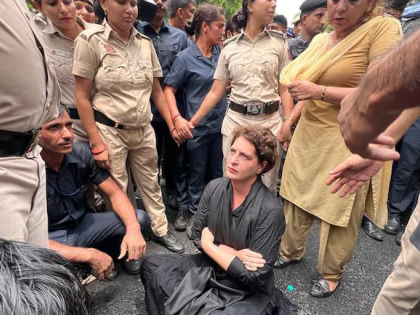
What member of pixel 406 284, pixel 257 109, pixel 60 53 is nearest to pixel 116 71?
pixel 60 53

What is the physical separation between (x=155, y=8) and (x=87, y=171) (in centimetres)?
177

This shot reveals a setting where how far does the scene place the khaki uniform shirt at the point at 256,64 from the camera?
7.90ft

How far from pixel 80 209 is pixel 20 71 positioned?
1.36 m

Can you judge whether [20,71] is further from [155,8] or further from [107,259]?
[155,8]

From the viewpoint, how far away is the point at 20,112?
3.46 ft

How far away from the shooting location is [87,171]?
2160 mm

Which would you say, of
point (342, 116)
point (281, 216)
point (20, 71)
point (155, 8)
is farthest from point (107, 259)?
point (155, 8)

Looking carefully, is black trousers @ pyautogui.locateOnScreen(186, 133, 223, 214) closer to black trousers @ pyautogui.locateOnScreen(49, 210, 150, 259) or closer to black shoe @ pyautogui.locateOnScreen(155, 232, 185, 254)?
black shoe @ pyautogui.locateOnScreen(155, 232, 185, 254)

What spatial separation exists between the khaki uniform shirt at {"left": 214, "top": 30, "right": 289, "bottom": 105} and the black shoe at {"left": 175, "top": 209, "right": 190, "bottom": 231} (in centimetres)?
125

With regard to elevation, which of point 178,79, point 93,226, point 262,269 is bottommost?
point 93,226

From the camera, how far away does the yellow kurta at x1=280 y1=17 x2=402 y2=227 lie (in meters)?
1.62

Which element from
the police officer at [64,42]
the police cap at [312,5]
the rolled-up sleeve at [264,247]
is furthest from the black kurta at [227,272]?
the police cap at [312,5]

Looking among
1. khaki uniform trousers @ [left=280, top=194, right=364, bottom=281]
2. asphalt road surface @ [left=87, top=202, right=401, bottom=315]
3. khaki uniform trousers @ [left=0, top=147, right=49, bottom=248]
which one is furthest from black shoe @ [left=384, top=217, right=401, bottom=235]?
khaki uniform trousers @ [left=0, top=147, right=49, bottom=248]

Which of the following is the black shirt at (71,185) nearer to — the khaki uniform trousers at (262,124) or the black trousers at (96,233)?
the black trousers at (96,233)
